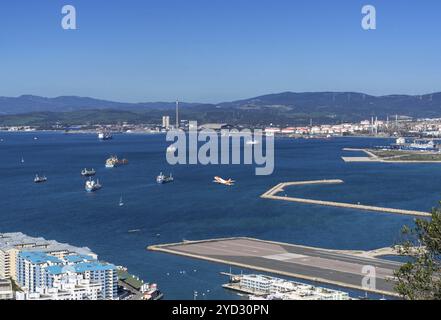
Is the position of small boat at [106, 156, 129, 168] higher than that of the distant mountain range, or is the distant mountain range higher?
the distant mountain range

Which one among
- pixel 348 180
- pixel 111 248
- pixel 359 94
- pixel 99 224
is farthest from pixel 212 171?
pixel 359 94

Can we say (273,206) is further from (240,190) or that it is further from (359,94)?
(359,94)

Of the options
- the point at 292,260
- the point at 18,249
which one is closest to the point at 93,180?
the point at 18,249

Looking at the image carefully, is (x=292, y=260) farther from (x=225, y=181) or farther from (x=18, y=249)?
(x=225, y=181)

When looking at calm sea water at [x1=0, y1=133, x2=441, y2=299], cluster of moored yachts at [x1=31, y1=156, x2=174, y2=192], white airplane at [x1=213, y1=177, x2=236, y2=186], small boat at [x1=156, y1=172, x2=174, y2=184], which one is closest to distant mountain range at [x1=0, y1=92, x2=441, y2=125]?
cluster of moored yachts at [x1=31, y1=156, x2=174, y2=192]

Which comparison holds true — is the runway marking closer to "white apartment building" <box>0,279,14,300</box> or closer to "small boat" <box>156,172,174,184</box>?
"white apartment building" <box>0,279,14,300</box>

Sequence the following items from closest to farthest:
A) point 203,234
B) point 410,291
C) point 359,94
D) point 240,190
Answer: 1. point 410,291
2. point 203,234
3. point 240,190
4. point 359,94
